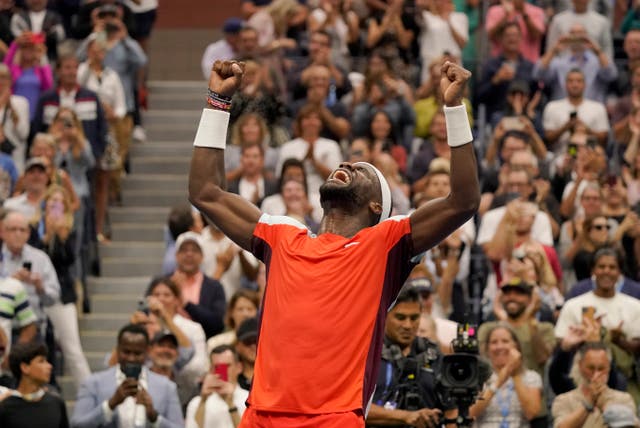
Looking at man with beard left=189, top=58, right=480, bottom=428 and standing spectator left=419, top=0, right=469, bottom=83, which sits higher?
standing spectator left=419, top=0, right=469, bottom=83

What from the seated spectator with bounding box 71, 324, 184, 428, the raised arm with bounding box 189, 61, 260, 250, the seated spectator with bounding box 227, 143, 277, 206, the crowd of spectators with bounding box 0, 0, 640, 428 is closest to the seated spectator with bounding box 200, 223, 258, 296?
the crowd of spectators with bounding box 0, 0, 640, 428

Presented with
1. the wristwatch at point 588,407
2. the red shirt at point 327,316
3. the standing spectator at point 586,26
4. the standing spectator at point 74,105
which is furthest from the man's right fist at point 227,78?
the standing spectator at point 586,26

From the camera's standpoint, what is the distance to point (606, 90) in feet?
52.7

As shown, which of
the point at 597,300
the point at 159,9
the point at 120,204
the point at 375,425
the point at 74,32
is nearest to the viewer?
the point at 375,425

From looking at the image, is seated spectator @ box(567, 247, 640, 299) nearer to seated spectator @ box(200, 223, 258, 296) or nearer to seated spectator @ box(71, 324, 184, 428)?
seated spectator @ box(200, 223, 258, 296)

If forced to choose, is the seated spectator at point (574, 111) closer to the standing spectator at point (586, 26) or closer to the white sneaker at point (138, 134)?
the standing spectator at point (586, 26)

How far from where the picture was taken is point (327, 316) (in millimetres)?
5910

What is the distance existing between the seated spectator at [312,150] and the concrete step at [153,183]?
2.15m

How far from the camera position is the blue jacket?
14.7m

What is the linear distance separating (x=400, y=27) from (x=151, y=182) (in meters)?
3.00

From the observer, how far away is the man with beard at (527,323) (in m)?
11.4

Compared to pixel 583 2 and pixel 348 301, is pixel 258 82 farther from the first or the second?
pixel 348 301

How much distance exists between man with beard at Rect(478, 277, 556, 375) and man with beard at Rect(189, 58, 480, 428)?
17.3ft

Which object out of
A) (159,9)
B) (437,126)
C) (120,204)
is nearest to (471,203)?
(437,126)
